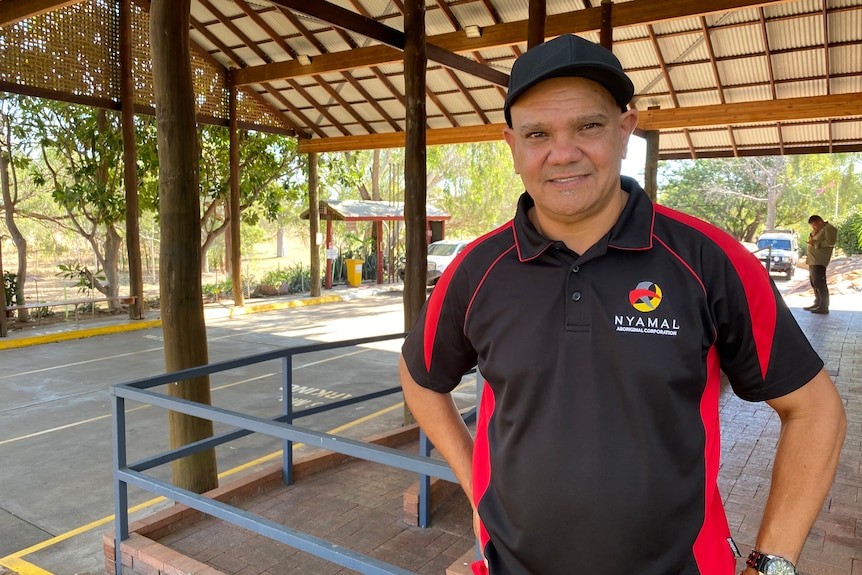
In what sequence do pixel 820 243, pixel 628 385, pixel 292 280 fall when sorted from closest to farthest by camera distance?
pixel 628 385 → pixel 820 243 → pixel 292 280

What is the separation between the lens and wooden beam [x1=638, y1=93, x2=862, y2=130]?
40.2 feet

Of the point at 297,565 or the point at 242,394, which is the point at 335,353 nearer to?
the point at 242,394

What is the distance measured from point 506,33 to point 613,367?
1114 cm

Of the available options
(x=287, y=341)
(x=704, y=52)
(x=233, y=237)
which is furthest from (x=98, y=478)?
(x=704, y=52)

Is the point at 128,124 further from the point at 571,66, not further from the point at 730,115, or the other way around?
the point at 571,66

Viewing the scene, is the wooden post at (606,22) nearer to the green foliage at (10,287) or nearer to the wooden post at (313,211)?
the wooden post at (313,211)

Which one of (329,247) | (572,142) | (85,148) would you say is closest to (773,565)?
(572,142)

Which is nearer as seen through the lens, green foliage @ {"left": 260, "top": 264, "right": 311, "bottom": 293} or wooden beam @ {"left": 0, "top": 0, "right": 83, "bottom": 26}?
wooden beam @ {"left": 0, "top": 0, "right": 83, "bottom": 26}

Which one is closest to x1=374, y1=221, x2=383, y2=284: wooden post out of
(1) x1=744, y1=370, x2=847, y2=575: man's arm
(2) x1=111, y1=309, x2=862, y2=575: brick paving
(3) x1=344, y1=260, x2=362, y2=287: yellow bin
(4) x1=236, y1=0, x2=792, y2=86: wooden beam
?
(3) x1=344, y1=260, x2=362, y2=287: yellow bin

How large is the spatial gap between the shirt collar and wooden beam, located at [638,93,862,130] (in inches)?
517

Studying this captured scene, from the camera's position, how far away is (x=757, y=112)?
12.9m

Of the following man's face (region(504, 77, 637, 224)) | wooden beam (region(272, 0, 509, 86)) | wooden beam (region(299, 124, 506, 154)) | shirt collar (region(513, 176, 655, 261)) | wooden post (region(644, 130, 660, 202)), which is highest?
wooden beam (region(299, 124, 506, 154))

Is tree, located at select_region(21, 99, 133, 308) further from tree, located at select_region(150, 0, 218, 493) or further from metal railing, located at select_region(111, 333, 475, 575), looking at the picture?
metal railing, located at select_region(111, 333, 475, 575)

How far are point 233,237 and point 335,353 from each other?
557cm
